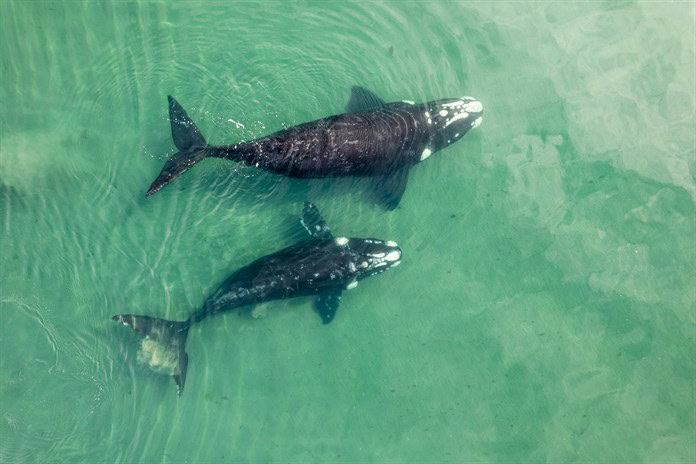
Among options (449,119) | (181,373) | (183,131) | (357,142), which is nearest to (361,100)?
(357,142)

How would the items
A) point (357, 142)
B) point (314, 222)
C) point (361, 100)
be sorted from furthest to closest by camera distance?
point (361, 100) < point (314, 222) < point (357, 142)

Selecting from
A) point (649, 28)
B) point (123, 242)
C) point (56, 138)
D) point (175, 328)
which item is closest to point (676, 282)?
point (649, 28)

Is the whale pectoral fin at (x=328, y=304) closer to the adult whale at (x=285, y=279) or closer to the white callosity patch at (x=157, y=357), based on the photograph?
the adult whale at (x=285, y=279)

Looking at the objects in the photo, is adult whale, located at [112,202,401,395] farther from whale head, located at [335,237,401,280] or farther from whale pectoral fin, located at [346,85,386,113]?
whale pectoral fin, located at [346,85,386,113]

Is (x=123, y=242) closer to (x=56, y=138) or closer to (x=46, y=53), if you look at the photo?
(x=56, y=138)

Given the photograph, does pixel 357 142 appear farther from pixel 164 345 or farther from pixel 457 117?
pixel 164 345

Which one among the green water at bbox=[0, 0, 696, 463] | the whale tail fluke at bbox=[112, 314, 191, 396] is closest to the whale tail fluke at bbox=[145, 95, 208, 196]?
the green water at bbox=[0, 0, 696, 463]
